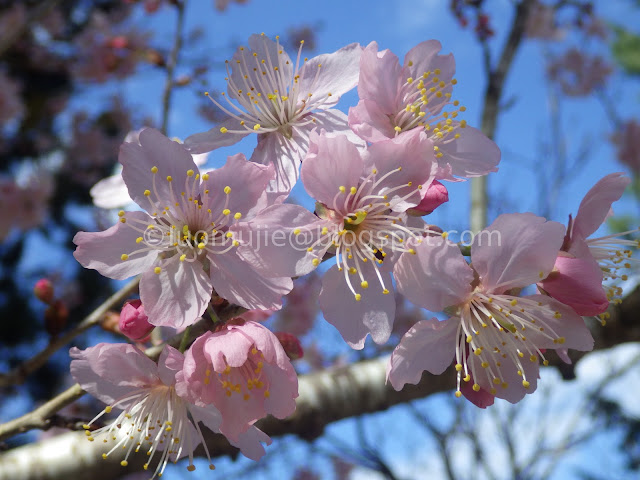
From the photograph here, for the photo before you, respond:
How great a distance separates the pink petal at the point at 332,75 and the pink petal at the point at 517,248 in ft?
1.51

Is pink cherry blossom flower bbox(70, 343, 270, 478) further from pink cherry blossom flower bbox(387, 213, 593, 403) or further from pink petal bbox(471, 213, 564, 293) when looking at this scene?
pink petal bbox(471, 213, 564, 293)

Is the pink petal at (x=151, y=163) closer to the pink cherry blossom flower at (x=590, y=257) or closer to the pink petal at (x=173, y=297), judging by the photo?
the pink petal at (x=173, y=297)

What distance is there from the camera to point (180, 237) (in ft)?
3.34

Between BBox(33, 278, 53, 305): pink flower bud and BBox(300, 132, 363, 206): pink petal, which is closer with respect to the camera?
BBox(300, 132, 363, 206): pink petal

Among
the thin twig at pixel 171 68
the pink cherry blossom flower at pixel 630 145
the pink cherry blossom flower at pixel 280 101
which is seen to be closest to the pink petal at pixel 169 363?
the pink cherry blossom flower at pixel 280 101

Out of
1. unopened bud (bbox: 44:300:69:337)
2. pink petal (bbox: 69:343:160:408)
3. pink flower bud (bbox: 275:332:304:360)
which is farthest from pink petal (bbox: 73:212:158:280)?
unopened bud (bbox: 44:300:69:337)

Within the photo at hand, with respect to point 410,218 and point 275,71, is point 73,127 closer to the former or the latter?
point 275,71

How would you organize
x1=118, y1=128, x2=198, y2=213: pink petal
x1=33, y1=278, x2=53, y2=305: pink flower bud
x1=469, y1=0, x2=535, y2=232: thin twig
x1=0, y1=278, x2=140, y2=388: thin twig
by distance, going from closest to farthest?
x1=118, y1=128, x2=198, y2=213: pink petal, x1=0, y1=278, x2=140, y2=388: thin twig, x1=33, y1=278, x2=53, y2=305: pink flower bud, x1=469, y1=0, x2=535, y2=232: thin twig

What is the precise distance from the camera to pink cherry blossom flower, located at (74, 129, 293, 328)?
95 centimetres

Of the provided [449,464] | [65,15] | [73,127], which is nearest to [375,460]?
[449,464]

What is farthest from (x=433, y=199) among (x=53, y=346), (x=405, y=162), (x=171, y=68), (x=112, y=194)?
(x=171, y=68)

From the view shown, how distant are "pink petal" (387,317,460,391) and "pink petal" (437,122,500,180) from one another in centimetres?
32

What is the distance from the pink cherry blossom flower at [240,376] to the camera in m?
0.90

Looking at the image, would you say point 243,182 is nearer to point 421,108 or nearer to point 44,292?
point 421,108
